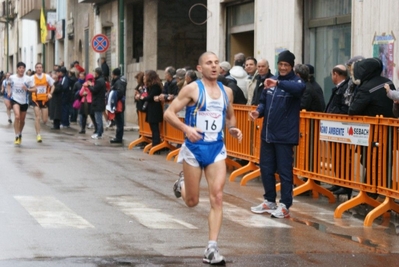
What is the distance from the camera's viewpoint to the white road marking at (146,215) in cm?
1015

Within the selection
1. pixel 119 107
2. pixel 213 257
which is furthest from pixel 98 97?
pixel 213 257

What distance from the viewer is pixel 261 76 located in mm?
14625

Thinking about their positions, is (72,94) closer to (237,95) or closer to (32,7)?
(237,95)

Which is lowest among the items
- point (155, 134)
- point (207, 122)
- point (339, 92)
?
point (155, 134)

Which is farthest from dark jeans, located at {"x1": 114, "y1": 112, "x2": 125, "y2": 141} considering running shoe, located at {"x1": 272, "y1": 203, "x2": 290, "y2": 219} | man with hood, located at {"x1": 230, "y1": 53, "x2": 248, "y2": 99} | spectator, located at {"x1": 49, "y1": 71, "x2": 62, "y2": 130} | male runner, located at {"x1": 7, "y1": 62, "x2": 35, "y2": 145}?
running shoe, located at {"x1": 272, "y1": 203, "x2": 290, "y2": 219}

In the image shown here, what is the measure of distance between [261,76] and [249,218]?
404 centimetres

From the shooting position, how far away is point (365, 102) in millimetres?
11812

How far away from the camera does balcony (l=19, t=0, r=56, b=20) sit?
53597mm

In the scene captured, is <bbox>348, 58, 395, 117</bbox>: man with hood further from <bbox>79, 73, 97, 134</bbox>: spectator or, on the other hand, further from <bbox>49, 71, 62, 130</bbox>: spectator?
<bbox>49, 71, 62, 130</bbox>: spectator

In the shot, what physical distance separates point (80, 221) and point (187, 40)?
73.9ft

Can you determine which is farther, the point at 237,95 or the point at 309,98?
the point at 237,95

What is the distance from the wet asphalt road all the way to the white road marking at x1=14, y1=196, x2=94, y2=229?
1 centimetres

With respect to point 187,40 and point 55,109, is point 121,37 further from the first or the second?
point 187,40

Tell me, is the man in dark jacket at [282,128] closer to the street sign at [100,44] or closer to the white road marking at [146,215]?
the white road marking at [146,215]
